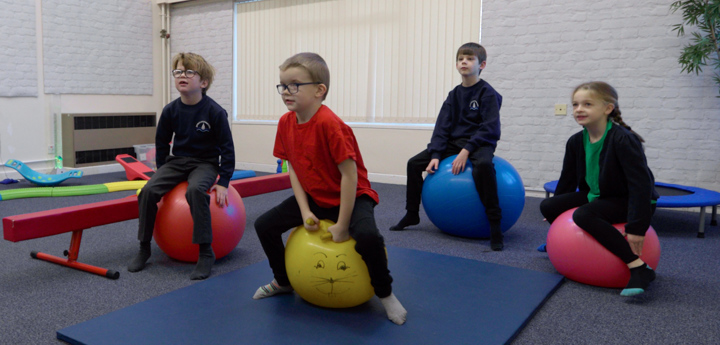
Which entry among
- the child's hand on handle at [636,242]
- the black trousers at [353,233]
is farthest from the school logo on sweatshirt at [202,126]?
the child's hand on handle at [636,242]

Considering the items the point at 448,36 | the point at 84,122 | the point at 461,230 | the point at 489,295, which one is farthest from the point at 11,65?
the point at 489,295

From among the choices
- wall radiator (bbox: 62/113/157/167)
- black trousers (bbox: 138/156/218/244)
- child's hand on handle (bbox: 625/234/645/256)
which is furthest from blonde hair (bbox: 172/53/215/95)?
wall radiator (bbox: 62/113/157/167)

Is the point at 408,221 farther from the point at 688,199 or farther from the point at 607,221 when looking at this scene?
the point at 688,199

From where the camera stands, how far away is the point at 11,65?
5781 millimetres

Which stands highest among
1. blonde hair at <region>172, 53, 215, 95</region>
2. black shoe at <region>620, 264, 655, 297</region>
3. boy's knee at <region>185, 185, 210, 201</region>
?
blonde hair at <region>172, 53, 215, 95</region>

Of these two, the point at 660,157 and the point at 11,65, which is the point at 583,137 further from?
the point at 11,65

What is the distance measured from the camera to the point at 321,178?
206 centimetres

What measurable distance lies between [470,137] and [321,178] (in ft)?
5.55

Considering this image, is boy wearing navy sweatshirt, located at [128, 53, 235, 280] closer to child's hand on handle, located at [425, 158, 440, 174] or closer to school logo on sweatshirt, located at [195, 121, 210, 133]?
school logo on sweatshirt, located at [195, 121, 210, 133]

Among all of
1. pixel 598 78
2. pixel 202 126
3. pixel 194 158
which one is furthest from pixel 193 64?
pixel 598 78

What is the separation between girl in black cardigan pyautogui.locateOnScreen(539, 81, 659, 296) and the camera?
2.33 m

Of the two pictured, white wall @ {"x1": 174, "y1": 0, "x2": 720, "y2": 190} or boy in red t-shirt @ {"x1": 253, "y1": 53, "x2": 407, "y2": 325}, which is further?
white wall @ {"x1": 174, "y1": 0, "x2": 720, "y2": 190}

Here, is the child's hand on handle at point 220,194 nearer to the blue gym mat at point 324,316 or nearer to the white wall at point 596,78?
the blue gym mat at point 324,316

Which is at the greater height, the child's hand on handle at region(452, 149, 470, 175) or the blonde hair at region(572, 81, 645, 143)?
the blonde hair at region(572, 81, 645, 143)
